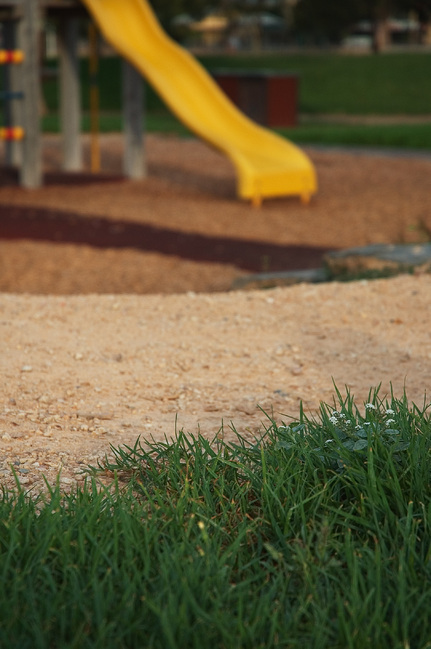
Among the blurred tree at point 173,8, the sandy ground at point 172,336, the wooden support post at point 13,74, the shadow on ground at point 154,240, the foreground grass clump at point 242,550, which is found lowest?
the shadow on ground at point 154,240

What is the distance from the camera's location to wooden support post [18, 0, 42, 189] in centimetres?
1109

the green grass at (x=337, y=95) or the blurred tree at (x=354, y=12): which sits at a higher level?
the blurred tree at (x=354, y=12)

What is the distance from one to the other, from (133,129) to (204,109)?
1.27 meters

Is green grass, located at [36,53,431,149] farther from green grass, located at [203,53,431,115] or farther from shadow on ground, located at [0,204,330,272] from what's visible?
shadow on ground, located at [0,204,330,272]

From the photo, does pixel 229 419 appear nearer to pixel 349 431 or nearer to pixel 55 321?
pixel 349 431

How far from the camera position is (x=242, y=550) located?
2.29m

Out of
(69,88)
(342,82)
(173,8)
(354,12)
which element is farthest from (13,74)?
(354,12)

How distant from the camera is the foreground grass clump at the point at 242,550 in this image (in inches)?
74.9

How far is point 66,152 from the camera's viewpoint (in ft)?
44.2

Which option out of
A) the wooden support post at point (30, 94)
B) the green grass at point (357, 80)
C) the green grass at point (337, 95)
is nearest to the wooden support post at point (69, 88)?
the wooden support post at point (30, 94)

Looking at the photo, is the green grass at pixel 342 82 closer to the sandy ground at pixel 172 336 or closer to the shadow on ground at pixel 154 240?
the shadow on ground at pixel 154 240

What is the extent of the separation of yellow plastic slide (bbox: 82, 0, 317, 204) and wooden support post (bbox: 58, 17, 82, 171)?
1.21 meters

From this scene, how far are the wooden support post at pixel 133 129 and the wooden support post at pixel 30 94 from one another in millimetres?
1583

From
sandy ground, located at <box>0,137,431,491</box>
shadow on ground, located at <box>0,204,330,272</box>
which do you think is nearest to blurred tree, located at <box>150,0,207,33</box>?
shadow on ground, located at <box>0,204,330,272</box>
